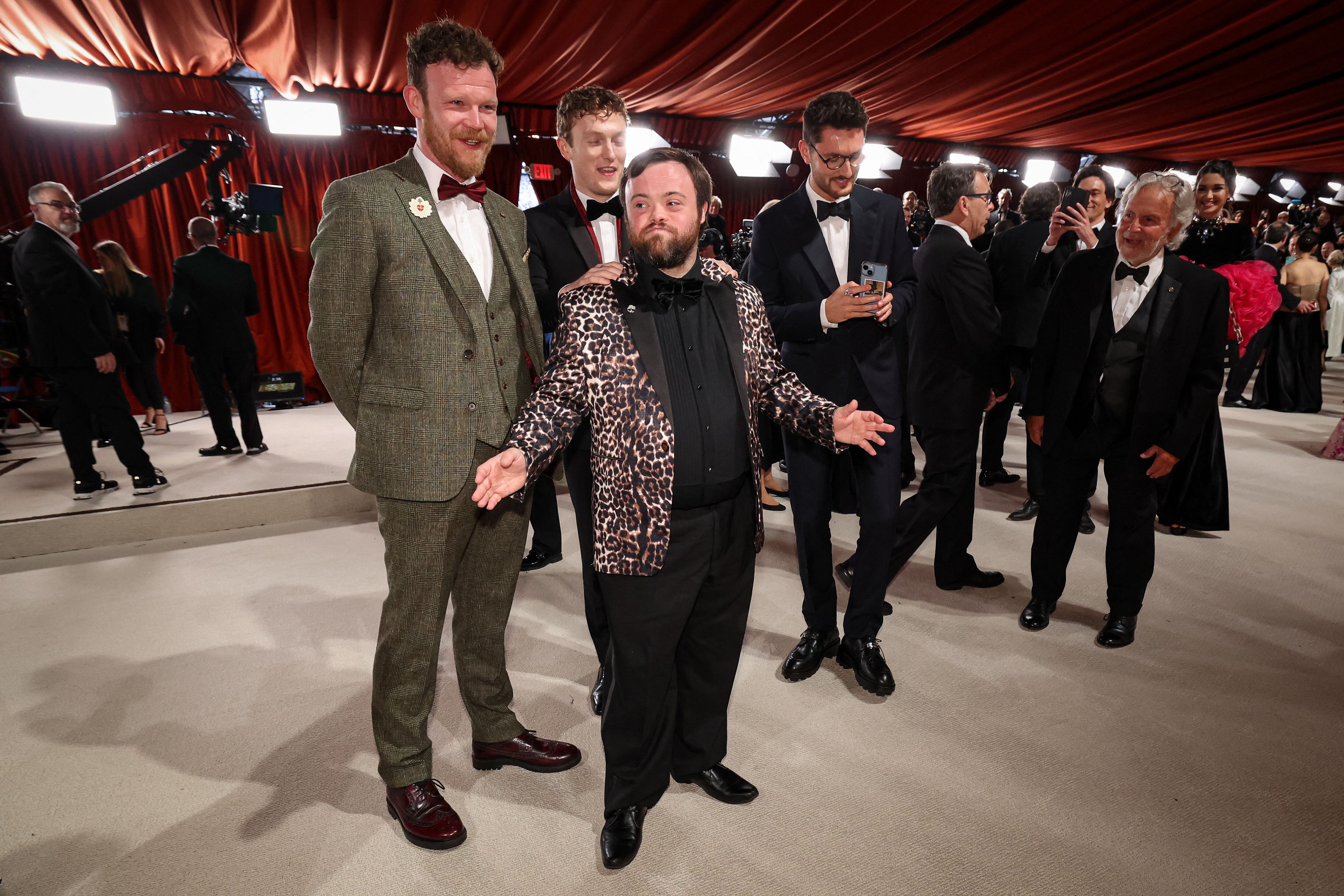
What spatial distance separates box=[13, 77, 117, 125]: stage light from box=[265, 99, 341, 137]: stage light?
4.48 feet

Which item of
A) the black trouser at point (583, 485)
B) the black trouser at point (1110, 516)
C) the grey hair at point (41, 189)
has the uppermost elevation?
the grey hair at point (41, 189)

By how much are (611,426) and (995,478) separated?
3927mm

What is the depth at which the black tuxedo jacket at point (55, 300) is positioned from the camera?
4156 millimetres

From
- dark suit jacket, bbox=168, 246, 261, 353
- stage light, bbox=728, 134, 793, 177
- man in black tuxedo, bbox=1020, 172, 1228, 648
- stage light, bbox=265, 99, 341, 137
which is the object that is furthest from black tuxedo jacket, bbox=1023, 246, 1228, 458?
stage light, bbox=728, 134, 793, 177

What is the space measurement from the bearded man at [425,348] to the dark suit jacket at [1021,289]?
2.84 meters

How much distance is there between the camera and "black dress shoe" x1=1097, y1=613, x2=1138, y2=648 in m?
2.68

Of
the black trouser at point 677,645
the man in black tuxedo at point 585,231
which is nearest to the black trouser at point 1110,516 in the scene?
the black trouser at point 677,645

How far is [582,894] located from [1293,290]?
854 centimetres

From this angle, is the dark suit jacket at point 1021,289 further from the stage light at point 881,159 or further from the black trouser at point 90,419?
the stage light at point 881,159

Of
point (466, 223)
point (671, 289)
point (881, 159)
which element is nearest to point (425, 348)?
point (466, 223)

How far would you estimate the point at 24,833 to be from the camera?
181cm

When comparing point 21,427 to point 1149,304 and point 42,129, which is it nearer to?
point 42,129

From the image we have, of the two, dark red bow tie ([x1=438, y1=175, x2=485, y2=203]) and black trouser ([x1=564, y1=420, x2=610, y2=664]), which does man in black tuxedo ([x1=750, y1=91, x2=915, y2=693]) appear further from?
dark red bow tie ([x1=438, y1=175, x2=485, y2=203])

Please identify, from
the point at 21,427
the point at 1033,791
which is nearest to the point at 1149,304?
the point at 1033,791
